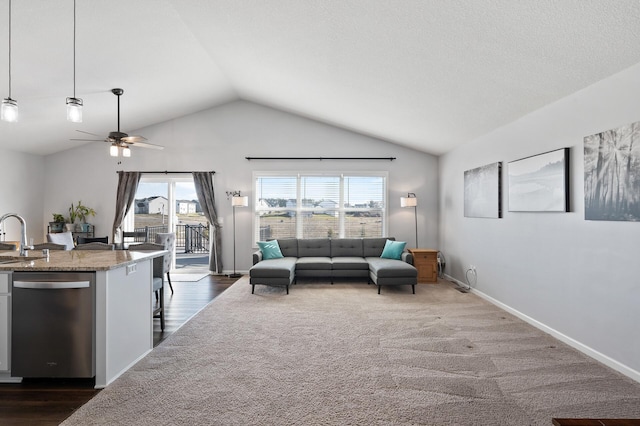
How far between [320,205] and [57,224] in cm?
540

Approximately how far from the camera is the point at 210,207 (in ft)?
22.3

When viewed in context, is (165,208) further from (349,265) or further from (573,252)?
(573,252)

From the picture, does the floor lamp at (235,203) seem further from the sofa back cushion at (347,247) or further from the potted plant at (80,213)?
the potted plant at (80,213)

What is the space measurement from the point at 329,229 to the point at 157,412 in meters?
5.18

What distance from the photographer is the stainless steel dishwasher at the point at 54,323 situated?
2375 mm

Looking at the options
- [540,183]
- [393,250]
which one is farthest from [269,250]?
[540,183]

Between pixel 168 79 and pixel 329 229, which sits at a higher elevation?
pixel 168 79

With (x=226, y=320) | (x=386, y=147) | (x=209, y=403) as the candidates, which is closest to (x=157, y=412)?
(x=209, y=403)

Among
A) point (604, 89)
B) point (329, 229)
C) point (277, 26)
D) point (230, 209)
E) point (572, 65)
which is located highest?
point (277, 26)

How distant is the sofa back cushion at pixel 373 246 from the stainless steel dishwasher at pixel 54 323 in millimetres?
4783

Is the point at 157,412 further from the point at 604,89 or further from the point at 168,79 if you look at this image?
the point at 168,79

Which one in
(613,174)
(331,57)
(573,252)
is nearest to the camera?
(613,174)

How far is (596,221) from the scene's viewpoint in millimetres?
2916

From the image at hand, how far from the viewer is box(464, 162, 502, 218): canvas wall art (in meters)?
4.52
